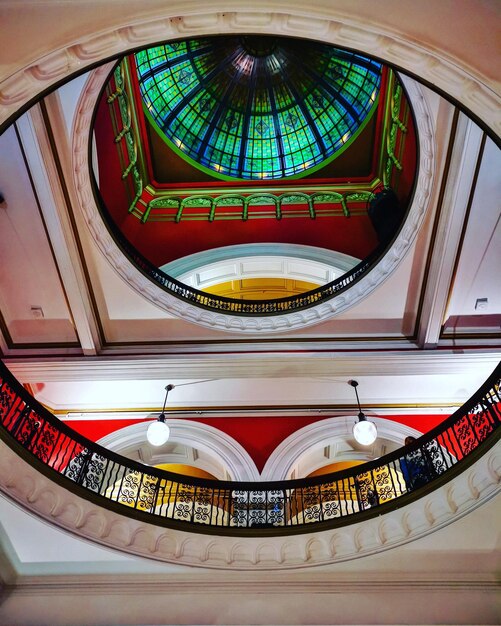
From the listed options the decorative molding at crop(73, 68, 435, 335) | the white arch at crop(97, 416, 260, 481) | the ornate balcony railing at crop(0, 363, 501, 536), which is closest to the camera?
the ornate balcony railing at crop(0, 363, 501, 536)

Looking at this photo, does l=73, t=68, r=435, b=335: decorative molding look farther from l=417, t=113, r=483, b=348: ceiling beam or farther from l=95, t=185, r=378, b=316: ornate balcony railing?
l=417, t=113, r=483, b=348: ceiling beam

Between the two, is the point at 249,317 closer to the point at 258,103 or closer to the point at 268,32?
the point at 268,32

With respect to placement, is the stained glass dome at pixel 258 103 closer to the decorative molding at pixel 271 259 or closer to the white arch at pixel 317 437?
the decorative molding at pixel 271 259

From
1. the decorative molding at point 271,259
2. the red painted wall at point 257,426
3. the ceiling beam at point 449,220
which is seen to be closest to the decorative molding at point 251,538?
the red painted wall at point 257,426

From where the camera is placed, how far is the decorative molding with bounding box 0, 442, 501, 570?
183 inches

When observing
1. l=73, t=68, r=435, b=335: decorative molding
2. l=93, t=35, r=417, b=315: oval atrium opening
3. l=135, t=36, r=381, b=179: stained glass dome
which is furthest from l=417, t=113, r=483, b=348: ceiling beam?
l=135, t=36, r=381, b=179: stained glass dome

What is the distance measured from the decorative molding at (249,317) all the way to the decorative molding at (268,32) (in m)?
2.86

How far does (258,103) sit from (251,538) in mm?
13452

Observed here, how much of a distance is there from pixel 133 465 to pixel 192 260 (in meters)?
6.80

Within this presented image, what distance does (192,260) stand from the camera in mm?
11539

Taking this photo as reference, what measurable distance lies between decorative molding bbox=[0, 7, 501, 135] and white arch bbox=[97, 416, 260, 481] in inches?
253

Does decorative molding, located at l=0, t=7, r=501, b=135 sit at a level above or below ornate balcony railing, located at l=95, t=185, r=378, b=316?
below

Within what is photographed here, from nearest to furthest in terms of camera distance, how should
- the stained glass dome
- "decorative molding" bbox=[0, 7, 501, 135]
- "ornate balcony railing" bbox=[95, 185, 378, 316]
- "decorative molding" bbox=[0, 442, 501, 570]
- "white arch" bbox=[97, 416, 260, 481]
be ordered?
"decorative molding" bbox=[0, 7, 501, 135], "decorative molding" bbox=[0, 442, 501, 570], "white arch" bbox=[97, 416, 260, 481], "ornate balcony railing" bbox=[95, 185, 378, 316], the stained glass dome

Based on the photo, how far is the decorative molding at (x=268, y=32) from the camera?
139 inches
